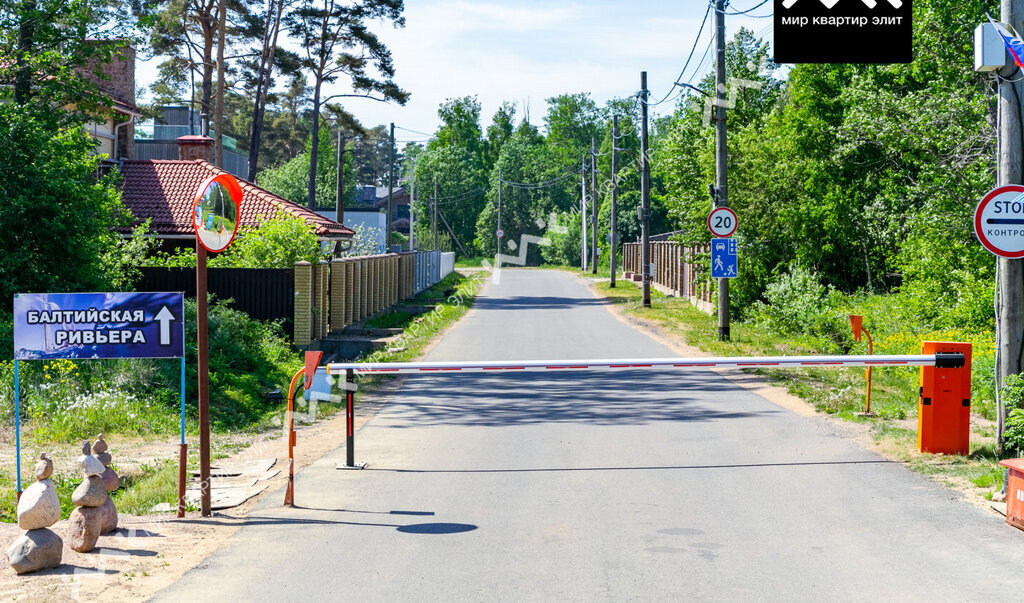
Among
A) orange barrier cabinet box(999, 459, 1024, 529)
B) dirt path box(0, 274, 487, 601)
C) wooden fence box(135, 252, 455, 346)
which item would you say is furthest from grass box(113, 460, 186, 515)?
wooden fence box(135, 252, 455, 346)

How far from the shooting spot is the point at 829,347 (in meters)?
20.5

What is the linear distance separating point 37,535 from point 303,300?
51.4 feet

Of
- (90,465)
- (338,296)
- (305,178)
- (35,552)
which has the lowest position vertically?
(35,552)

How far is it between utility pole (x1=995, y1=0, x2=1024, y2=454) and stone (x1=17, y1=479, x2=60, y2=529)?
8405 mm

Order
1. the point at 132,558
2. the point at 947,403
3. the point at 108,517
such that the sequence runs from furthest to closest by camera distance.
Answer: the point at 947,403
the point at 108,517
the point at 132,558

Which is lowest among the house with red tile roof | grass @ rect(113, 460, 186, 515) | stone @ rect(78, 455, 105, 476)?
grass @ rect(113, 460, 186, 515)

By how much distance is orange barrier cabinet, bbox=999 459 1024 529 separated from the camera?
7539 millimetres

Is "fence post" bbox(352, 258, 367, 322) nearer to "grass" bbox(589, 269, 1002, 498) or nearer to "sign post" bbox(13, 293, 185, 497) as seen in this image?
"grass" bbox(589, 269, 1002, 498)

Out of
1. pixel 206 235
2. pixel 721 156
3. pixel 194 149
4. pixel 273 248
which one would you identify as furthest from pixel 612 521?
pixel 194 149

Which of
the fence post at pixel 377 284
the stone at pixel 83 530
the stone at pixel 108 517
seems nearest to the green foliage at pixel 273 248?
the fence post at pixel 377 284

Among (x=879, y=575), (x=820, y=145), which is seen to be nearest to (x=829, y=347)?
(x=820, y=145)

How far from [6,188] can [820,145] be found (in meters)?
20.8

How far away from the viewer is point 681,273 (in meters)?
43.0

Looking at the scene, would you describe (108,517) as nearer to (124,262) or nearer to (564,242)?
(124,262)
